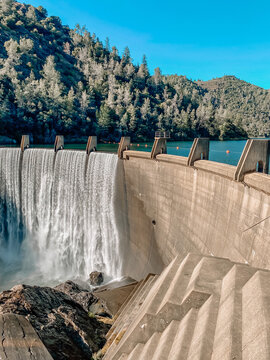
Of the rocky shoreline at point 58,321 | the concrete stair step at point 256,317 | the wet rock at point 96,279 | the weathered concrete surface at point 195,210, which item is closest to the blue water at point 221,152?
the weathered concrete surface at point 195,210

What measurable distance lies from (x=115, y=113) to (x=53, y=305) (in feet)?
243

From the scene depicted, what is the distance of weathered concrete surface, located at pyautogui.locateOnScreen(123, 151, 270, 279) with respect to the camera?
7.83 metres

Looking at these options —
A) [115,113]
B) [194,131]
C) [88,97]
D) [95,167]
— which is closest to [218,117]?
[194,131]

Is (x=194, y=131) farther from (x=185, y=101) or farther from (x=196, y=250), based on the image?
(x=196, y=250)

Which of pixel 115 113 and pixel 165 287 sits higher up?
pixel 115 113

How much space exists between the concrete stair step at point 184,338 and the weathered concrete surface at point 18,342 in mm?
2401

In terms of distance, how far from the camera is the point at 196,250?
37.6ft

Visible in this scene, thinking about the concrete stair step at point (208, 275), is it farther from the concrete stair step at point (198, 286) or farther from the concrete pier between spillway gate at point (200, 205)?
the concrete pier between spillway gate at point (200, 205)

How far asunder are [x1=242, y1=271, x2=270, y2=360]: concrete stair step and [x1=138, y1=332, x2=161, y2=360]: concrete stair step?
6.15 ft

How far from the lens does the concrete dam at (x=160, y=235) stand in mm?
3531

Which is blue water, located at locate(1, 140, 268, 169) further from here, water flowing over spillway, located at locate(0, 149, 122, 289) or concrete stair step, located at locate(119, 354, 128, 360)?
concrete stair step, located at locate(119, 354, 128, 360)

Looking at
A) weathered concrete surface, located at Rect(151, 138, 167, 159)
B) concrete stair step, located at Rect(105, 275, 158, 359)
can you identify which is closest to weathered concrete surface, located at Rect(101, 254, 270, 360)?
concrete stair step, located at Rect(105, 275, 158, 359)

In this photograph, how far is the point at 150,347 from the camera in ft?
13.8

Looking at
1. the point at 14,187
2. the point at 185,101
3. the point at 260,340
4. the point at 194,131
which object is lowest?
the point at 14,187
